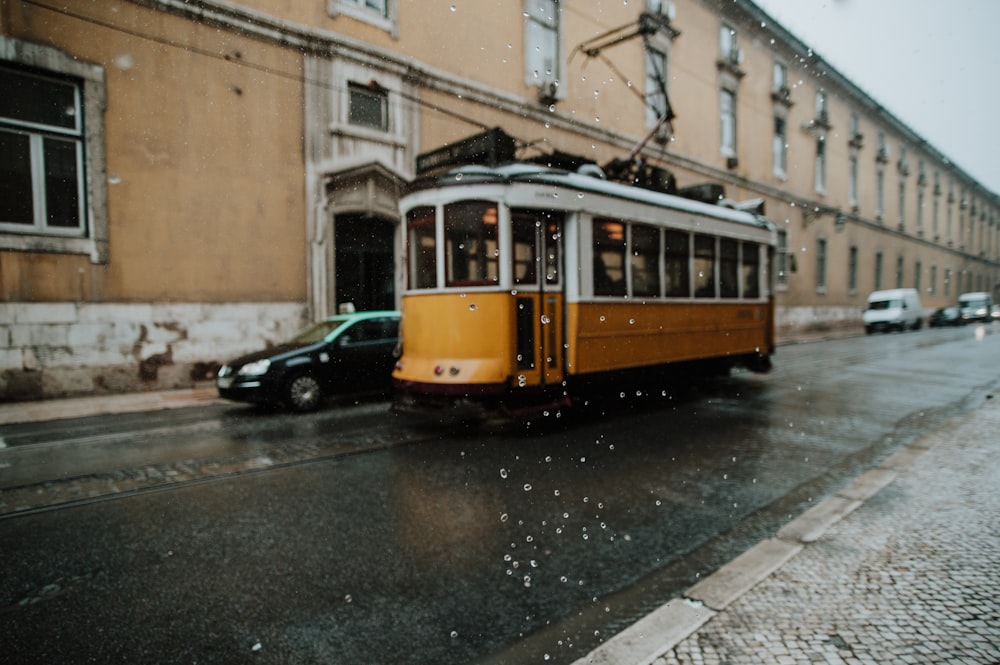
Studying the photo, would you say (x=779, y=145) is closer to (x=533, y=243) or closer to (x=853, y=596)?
(x=533, y=243)

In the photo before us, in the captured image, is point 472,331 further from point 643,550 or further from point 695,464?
point 643,550

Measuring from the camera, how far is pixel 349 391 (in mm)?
9422

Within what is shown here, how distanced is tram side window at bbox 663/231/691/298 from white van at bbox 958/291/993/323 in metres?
37.0

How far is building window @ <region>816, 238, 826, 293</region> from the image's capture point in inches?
1105

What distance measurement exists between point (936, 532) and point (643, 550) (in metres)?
1.81

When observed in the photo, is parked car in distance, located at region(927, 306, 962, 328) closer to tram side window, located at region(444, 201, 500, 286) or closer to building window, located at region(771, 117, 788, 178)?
building window, located at region(771, 117, 788, 178)

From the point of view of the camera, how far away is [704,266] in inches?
364

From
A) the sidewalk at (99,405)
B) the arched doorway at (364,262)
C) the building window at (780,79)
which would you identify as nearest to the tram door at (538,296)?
the sidewalk at (99,405)

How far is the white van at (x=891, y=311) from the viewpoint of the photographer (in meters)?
27.9

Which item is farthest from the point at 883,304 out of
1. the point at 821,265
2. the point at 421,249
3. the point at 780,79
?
the point at 421,249

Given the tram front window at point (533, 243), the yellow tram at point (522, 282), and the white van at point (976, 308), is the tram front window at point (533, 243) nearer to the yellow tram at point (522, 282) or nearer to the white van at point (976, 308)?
the yellow tram at point (522, 282)

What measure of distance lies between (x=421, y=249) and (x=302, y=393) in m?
3.28

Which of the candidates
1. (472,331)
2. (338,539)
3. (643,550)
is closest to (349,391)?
(472,331)

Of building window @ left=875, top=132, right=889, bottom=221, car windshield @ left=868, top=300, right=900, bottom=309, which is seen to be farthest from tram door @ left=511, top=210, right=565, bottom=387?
car windshield @ left=868, top=300, right=900, bottom=309
